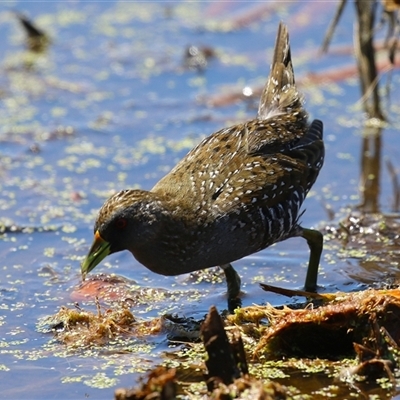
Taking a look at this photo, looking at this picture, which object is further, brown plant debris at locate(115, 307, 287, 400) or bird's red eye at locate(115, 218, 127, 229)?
bird's red eye at locate(115, 218, 127, 229)

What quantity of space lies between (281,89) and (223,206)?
179cm


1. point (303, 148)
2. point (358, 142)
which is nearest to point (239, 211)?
point (303, 148)

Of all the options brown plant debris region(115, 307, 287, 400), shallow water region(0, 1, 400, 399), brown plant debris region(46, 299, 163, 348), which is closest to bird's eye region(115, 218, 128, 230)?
brown plant debris region(46, 299, 163, 348)

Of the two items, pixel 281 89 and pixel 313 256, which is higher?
pixel 281 89

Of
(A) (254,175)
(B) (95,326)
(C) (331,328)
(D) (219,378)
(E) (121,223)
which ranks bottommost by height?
(D) (219,378)

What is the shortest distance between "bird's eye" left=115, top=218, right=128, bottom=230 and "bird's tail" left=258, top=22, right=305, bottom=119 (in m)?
2.00

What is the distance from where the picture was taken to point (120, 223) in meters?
6.29

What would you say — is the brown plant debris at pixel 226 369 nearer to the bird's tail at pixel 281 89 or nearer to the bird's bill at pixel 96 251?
the bird's bill at pixel 96 251

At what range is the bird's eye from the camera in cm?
627

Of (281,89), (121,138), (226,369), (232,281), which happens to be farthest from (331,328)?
(121,138)

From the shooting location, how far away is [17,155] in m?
10.3

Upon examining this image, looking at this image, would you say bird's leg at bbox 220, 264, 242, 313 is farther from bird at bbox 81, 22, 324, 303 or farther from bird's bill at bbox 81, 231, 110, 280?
bird's bill at bbox 81, 231, 110, 280

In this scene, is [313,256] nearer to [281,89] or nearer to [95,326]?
[281,89]

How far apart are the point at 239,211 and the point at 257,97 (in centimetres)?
528
